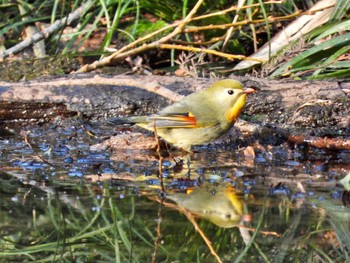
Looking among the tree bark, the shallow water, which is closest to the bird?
the shallow water

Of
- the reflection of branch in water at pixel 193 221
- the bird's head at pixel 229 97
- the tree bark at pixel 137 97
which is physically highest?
the reflection of branch in water at pixel 193 221

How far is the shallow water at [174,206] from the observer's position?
3.38 metres

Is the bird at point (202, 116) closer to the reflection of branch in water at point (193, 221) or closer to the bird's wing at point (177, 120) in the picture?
the bird's wing at point (177, 120)

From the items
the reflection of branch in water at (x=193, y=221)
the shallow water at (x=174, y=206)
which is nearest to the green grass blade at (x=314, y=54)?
the shallow water at (x=174, y=206)

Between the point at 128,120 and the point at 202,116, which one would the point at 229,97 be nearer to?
the point at 202,116

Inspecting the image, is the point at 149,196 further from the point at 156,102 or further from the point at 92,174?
the point at 156,102

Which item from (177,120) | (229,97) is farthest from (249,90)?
(177,120)

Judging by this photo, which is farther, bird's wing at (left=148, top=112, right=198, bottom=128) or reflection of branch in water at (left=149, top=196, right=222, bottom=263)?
bird's wing at (left=148, top=112, right=198, bottom=128)

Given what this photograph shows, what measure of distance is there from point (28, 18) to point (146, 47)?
2192 mm

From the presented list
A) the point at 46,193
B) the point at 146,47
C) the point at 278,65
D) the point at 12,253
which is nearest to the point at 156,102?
the point at 146,47

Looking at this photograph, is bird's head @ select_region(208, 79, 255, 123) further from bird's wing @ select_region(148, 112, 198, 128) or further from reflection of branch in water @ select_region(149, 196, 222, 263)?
reflection of branch in water @ select_region(149, 196, 222, 263)

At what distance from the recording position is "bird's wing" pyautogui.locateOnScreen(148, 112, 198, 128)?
589 centimetres

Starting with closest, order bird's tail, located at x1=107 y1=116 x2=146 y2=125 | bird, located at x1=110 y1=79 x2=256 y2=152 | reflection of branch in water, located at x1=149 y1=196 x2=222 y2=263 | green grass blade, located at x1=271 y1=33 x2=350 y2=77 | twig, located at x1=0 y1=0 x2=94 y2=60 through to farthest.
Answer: reflection of branch in water, located at x1=149 y1=196 x2=222 y2=263 → bird, located at x1=110 y1=79 x2=256 y2=152 → bird's tail, located at x1=107 y1=116 x2=146 y2=125 → green grass blade, located at x1=271 y1=33 x2=350 y2=77 → twig, located at x1=0 y1=0 x2=94 y2=60

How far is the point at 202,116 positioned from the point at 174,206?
187cm
